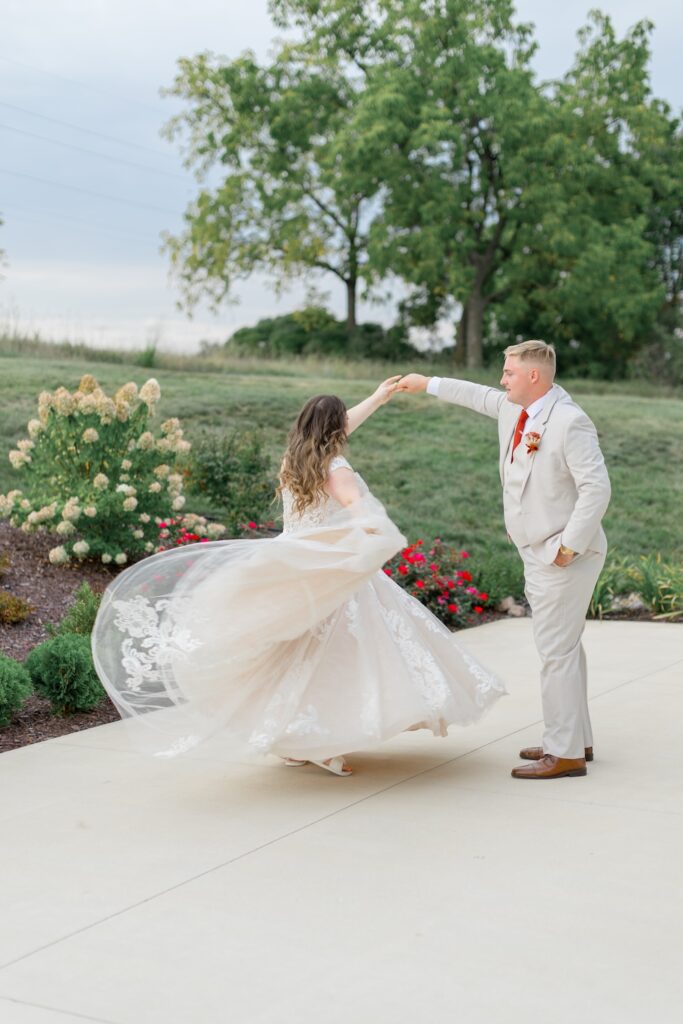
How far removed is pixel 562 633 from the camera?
564 centimetres

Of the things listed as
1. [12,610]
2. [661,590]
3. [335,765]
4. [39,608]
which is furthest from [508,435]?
[661,590]

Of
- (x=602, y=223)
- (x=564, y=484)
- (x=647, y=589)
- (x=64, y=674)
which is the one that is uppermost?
(x=602, y=223)

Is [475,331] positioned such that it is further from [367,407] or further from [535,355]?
[535,355]

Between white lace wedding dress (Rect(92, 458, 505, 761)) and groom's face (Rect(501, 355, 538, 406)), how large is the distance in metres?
0.84

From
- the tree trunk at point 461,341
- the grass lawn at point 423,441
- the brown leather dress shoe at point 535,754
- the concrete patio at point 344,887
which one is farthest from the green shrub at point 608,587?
the tree trunk at point 461,341

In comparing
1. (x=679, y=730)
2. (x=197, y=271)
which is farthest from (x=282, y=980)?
(x=197, y=271)

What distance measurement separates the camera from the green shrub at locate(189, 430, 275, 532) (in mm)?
12508

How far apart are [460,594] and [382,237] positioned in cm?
2794

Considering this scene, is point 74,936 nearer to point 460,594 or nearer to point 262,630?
point 262,630

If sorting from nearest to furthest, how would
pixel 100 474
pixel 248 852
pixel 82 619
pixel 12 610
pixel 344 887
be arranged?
pixel 344 887 < pixel 248 852 < pixel 82 619 < pixel 12 610 < pixel 100 474

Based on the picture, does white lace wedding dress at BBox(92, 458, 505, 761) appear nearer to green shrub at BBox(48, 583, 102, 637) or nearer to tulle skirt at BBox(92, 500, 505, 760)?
tulle skirt at BBox(92, 500, 505, 760)

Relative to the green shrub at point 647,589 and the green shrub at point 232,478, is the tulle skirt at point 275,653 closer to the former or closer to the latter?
the green shrub at point 647,589

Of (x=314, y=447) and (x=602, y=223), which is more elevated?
(x=602, y=223)

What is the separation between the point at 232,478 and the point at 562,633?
7.58m
